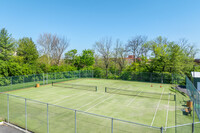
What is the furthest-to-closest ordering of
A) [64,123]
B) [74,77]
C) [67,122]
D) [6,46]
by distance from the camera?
[74,77] → [6,46] → [67,122] → [64,123]

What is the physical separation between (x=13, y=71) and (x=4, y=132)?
70.5 feet

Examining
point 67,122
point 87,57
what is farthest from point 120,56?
point 67,122

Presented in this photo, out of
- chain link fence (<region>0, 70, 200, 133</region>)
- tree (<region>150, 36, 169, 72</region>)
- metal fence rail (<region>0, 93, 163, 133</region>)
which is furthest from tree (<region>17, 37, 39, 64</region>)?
tree (<region>150, 36, 169, 72</region>)

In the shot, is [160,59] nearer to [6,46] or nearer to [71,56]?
[71,56]

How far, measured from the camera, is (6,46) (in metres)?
35.9

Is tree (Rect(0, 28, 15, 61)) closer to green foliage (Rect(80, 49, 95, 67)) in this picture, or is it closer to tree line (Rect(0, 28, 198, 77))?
tree line (Rect(0, 28, 198, 77))

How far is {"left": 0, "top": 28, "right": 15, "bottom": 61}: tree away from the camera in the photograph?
3486cm

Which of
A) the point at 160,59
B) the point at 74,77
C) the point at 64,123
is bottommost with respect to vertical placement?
the point at 64,123

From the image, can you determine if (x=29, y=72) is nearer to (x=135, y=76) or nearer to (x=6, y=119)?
→ (x=6, y=119)

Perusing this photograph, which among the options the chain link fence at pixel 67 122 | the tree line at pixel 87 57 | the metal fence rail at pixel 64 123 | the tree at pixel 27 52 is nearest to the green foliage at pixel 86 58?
the tree line at pixel 87 57

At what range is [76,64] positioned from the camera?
166ft

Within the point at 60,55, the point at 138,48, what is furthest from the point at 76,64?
the point at 138,48

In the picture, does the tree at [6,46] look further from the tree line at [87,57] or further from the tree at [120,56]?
the tree at [120,56]

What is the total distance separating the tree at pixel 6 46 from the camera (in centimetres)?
3486
